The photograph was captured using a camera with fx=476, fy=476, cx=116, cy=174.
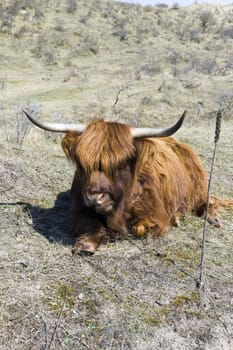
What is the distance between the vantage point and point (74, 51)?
20859mm

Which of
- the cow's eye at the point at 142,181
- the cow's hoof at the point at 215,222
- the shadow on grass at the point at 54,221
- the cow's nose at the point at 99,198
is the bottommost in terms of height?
the cow's hoof at the point at 215,222

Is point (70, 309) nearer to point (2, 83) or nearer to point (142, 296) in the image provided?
point (142, 296)

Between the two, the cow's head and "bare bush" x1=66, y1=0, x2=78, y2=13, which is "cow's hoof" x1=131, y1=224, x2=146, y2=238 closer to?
the cow's head

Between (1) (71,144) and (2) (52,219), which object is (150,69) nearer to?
(2) (52,219)

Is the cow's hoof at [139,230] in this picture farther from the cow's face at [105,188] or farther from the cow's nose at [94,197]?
the cow's nose at [94,197]

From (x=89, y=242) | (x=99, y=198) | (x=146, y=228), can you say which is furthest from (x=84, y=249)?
(x=146, y=228)

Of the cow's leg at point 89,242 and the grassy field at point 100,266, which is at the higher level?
the cow's leg at point 89,242

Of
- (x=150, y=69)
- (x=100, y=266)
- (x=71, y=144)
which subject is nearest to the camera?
(x=100, y=266)

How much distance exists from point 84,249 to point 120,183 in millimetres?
610

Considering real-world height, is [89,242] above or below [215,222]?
above

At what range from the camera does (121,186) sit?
3.75 m

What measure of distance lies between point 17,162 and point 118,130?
2.14 m

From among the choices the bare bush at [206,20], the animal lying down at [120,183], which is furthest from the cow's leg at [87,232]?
the bare bush at [206,20]

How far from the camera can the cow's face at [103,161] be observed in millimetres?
3566
